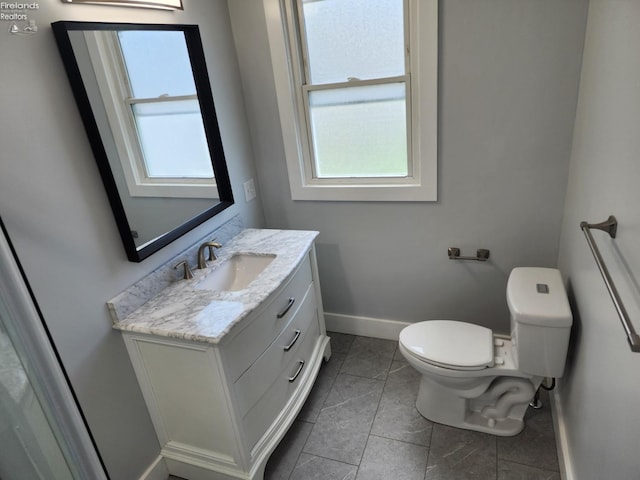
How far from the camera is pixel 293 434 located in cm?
197

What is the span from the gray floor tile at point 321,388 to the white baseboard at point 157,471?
64cm

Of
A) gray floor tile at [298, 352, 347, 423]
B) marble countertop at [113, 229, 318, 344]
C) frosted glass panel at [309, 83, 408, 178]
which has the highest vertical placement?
frosted glass panel at [309, 83, 408, 178]

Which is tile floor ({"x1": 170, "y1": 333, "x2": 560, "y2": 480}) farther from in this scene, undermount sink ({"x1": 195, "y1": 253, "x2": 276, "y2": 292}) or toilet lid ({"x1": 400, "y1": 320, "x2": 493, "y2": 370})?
undermount sink ({"x1": 195, "y1": 253, "x2": 276, "y2": 292})

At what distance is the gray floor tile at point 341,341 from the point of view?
253 centimetres

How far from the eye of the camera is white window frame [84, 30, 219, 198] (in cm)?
143

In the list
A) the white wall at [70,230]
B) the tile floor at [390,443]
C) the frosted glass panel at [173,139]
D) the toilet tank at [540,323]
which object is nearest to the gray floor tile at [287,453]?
the tile floor at [390,443]

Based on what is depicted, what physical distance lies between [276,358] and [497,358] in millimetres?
956

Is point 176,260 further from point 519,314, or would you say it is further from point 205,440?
point 519,314

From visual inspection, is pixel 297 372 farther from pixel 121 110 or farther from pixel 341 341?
pixel 121 110

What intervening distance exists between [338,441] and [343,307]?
867mm

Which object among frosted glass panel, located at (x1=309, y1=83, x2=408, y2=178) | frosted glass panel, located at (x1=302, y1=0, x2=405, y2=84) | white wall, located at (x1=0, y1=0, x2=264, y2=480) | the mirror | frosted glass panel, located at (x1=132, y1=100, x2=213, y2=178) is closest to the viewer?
white wall, located at (x1=0, y1=0, x2=264, y2=480)

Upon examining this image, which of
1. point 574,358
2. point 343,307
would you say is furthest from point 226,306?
point 574,358

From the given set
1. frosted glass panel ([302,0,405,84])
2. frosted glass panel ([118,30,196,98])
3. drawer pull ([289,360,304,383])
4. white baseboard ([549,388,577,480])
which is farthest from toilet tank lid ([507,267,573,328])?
frosted glass panel ([118,30,196,98])

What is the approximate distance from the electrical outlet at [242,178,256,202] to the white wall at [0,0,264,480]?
0.65 meters
